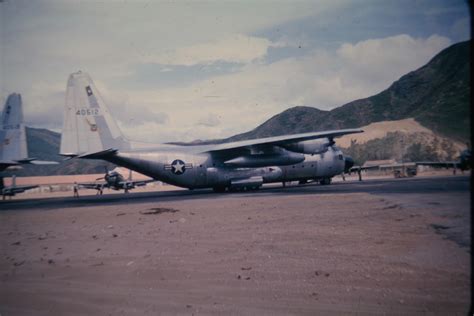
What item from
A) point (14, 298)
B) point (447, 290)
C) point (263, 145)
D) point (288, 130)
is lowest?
point (14, 298)

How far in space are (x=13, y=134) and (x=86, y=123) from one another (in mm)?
6583

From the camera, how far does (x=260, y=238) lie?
27.9 ft

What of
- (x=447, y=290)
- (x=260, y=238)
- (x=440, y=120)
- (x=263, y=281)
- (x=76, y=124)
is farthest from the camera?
(x=76, y=124)

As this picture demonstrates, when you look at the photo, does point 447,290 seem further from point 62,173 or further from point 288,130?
point 62,173

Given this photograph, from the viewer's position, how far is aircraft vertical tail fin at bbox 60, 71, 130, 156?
812 inches

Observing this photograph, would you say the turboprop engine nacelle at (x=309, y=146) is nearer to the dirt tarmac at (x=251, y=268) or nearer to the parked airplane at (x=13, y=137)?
the dirt tarmac at (x=251, y=268)

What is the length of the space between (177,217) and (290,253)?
673cm

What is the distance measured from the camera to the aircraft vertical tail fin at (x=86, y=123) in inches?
812

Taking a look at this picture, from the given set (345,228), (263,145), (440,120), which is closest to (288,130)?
(263,145)

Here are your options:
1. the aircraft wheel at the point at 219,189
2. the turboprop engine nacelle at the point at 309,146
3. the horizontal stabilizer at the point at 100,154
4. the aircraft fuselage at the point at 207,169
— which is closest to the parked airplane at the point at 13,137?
the horizontal stabilizer at the point at 100,154

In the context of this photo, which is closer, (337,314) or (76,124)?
(337,314)

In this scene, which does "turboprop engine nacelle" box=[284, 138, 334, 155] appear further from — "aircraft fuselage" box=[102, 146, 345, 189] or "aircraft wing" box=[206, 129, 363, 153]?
"aircraft fuselage" box=[102, 146, 345, 189]

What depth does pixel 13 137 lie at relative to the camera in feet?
49.4

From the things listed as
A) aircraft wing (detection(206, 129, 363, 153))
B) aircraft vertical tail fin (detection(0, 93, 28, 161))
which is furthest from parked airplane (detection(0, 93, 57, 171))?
aircraft wing (detection(206, 129, 363, 153))
